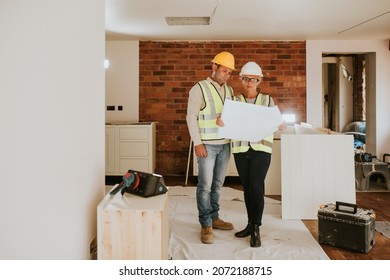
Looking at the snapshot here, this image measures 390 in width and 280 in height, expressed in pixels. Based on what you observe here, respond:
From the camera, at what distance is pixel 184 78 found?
5438 millimetres

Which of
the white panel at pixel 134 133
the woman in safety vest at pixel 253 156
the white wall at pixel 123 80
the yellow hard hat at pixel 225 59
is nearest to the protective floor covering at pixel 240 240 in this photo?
the woman in safety vest at pixel 253 156

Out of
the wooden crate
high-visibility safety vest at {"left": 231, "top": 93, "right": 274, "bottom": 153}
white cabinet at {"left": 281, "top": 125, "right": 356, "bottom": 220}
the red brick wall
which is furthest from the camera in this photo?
the red brick wall

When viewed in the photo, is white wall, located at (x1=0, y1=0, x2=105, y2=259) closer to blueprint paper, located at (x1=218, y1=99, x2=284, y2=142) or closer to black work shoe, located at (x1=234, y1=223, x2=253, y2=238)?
blueprint paper, located at (x1=218, y1=99, x2=284, y2=142)

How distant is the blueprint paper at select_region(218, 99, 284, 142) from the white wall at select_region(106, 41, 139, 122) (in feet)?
10.8

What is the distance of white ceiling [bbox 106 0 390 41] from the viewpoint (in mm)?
3668

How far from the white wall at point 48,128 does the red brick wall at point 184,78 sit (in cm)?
345

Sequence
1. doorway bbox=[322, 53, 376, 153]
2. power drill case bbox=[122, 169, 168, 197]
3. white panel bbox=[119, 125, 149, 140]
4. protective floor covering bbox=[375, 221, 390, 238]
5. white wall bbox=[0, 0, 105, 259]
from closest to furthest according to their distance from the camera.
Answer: white wall bbox=[0, 0, 105, 259]
power drill case bbox=[122, 169, 168, 197]
protective floor covering bbox=[375, 221, 390, 238]
white panel bbox=[119, 125, 149, 140]
doorway bbox=[322, 53, 376, 153]

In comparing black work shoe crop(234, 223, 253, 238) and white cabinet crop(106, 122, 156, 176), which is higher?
white cabinet crop(106, 122, 156, 176)

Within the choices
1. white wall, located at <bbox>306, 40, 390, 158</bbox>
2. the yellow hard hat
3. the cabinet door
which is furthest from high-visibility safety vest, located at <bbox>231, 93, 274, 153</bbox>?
white wall, located at <bbox>306, 40, 390, 158</bbox>

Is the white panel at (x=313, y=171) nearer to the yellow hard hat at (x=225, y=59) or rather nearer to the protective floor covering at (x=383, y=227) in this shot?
the protective floor covering at (x=383, y=227)

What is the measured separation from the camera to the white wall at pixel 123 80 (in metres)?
5.43

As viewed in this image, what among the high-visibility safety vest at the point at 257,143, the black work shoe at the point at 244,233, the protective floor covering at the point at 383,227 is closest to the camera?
the high-visibility safety vest at the point at 257,143

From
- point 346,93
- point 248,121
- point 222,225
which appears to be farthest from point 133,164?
point 346,93
